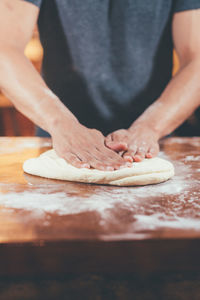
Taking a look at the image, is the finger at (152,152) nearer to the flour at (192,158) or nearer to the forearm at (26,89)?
the flour at (192,158)

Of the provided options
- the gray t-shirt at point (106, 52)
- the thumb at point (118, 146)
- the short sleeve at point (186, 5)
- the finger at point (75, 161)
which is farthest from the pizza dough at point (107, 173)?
the short sleeve at point (186, 5)

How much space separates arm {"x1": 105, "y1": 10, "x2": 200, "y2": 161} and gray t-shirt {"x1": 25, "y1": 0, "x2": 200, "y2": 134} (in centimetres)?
8

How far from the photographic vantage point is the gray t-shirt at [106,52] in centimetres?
146

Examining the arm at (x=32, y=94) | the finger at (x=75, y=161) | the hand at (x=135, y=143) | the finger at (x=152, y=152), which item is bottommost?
the finger at (x=152, y=152)

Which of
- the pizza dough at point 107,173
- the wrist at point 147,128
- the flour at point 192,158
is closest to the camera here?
the pizza dough at point 107,173

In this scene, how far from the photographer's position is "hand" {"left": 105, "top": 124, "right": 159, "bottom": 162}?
1.01 metres

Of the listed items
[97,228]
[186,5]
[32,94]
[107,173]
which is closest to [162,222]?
[97,228]

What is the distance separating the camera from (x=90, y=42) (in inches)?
58.5

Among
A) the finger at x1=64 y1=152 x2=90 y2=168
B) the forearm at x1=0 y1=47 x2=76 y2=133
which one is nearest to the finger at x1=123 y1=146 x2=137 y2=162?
the finger at x1=64 y1=152 x2=90 y2=168

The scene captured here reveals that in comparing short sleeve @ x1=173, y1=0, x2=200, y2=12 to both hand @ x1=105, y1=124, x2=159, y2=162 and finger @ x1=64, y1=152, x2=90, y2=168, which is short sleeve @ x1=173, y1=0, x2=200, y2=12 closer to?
hand @ x1=105, y1=124, x2=159, y2=162

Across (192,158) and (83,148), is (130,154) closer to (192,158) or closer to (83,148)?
(83,148)

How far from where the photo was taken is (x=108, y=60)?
152 centimetres

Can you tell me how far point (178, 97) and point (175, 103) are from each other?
4 centimetres

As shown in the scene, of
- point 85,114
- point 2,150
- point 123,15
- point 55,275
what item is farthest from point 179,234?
point 123,15
